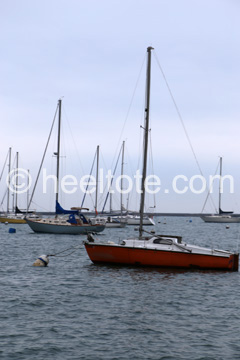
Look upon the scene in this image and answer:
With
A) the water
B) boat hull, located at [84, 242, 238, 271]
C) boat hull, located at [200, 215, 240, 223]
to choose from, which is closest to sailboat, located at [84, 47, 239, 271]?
boat hull, located at [84, 242, 238, 271]

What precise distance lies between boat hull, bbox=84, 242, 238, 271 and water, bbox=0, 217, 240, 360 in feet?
1.59

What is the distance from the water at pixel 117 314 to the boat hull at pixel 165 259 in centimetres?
48

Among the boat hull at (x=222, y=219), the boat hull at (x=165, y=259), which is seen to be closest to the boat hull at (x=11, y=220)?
the boat hull at (x=222, y=219)

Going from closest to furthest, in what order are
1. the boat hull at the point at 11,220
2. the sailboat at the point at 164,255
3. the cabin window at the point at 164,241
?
1. the sailboat at the point at 164,255
2. the cabin window at the point at 164,241
3. the boat hull at the point at 11,220

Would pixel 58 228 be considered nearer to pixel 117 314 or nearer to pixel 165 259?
pixel 165 259

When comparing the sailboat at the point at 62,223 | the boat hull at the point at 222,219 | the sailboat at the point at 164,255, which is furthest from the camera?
the boat hull at the point at 222,219

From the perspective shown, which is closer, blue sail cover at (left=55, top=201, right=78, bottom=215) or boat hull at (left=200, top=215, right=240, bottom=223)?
blue sail cover at (left=55, top=201, right=78, bottom=215)

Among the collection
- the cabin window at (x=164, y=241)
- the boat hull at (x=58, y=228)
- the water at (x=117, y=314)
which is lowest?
the water at (x=117, y=314)

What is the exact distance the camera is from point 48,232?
189ft

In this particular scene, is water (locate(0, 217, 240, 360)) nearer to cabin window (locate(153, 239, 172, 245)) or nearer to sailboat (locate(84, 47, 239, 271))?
sailboat (locate(84, 47, 239, 271))

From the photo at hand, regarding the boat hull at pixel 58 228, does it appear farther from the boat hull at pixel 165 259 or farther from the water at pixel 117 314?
the boat hull at pixel 165 259

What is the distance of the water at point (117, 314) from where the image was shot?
1330 centimetres

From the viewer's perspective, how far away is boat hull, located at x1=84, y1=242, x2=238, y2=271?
26656mm

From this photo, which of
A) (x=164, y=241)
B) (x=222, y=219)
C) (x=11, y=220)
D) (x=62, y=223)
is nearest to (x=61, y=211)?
(x=62, y=223)
